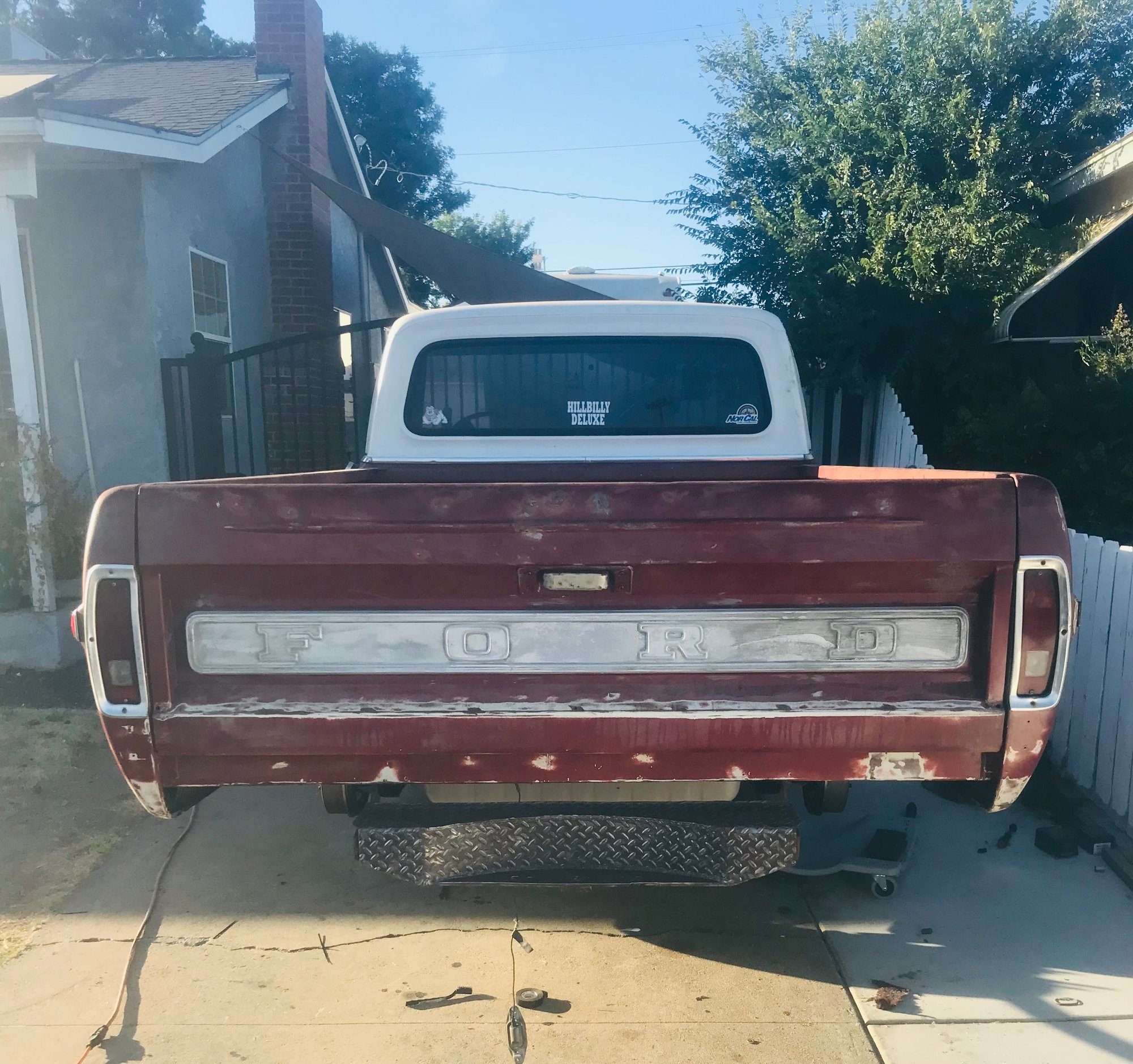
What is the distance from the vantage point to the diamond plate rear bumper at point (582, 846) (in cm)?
270

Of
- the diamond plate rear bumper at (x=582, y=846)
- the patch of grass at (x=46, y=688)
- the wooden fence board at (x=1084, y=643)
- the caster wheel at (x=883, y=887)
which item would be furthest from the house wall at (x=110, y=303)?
the wooden fence board at (x=1084, y=643)

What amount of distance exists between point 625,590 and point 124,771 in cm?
148

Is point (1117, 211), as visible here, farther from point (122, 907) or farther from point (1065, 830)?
point (122, 907)

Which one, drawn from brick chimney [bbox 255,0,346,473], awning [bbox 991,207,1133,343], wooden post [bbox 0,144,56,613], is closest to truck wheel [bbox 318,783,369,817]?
wooden post [bbox 0,144,56,613]

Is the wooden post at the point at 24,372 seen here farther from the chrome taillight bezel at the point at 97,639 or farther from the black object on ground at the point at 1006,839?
the black object on ground at the point at 1006,839

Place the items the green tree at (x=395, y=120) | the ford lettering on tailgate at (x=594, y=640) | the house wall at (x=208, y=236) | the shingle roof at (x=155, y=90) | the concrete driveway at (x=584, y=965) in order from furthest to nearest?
the green tree at (x=395, y=120) → the house wall at (x=208, y=236) → the shingle roof at (x=155, y=90) → the concrete driveway at (x=584, y=965) → the ford lettering on tailgate at (x=594, y=640)

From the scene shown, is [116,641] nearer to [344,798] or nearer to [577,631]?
[344,798]

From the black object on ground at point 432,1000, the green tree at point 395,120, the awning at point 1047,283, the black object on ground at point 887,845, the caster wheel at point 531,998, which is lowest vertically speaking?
the black object on ground at point 432,1000

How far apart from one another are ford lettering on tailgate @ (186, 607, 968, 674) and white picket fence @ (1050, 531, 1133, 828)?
1.77 m

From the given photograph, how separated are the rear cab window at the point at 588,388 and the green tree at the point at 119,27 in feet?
101

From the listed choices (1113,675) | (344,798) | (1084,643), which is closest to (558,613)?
(344,798)

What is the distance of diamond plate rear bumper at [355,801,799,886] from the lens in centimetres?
270

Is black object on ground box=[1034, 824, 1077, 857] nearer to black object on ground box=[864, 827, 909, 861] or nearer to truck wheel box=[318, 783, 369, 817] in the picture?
black object on ground box=[864, 827, 909, 861]

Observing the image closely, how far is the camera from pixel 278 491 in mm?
2391
